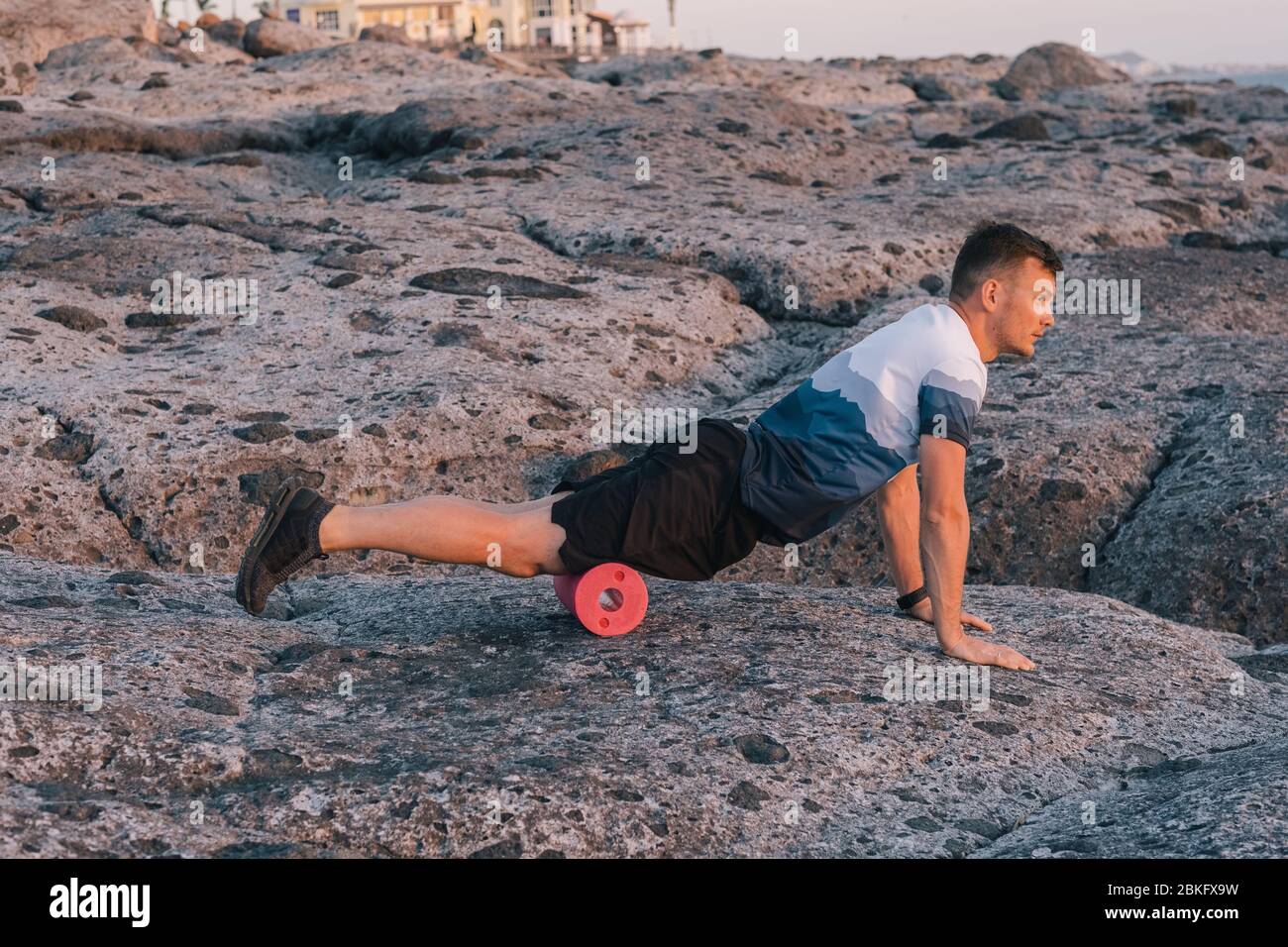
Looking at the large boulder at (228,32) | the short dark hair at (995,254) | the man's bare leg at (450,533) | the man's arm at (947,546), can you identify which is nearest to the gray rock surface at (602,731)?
the man's arm at (947,546)

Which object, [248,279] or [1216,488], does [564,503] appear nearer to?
[1216,488]

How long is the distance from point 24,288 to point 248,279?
1.49 meters

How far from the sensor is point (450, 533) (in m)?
5.93

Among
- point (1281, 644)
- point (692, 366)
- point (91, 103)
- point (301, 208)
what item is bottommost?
point (1281, 644)

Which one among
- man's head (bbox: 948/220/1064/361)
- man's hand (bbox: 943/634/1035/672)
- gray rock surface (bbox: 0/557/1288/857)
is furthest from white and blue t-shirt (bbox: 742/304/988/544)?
man's hand (bbox: 943/634/1035/672)

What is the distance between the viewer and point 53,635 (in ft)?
17.8

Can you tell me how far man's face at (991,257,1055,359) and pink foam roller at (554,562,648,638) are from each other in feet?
5.76

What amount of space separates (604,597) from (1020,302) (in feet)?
6.67

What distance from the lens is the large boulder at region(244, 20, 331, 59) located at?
3228 centimetres

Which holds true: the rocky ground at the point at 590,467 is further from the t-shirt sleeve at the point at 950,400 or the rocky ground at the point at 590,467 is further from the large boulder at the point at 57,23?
the large boulder at the point at 57,23

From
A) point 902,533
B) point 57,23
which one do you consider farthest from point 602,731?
point 57,23

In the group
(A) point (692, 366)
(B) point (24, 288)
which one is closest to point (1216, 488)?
(A) point (692, 366)

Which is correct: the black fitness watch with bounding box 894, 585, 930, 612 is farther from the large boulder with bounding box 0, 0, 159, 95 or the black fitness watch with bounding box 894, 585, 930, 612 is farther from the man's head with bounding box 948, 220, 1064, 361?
the large boulder with bounding box 0, 0, 159, 95

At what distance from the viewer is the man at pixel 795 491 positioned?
5.88 metres
